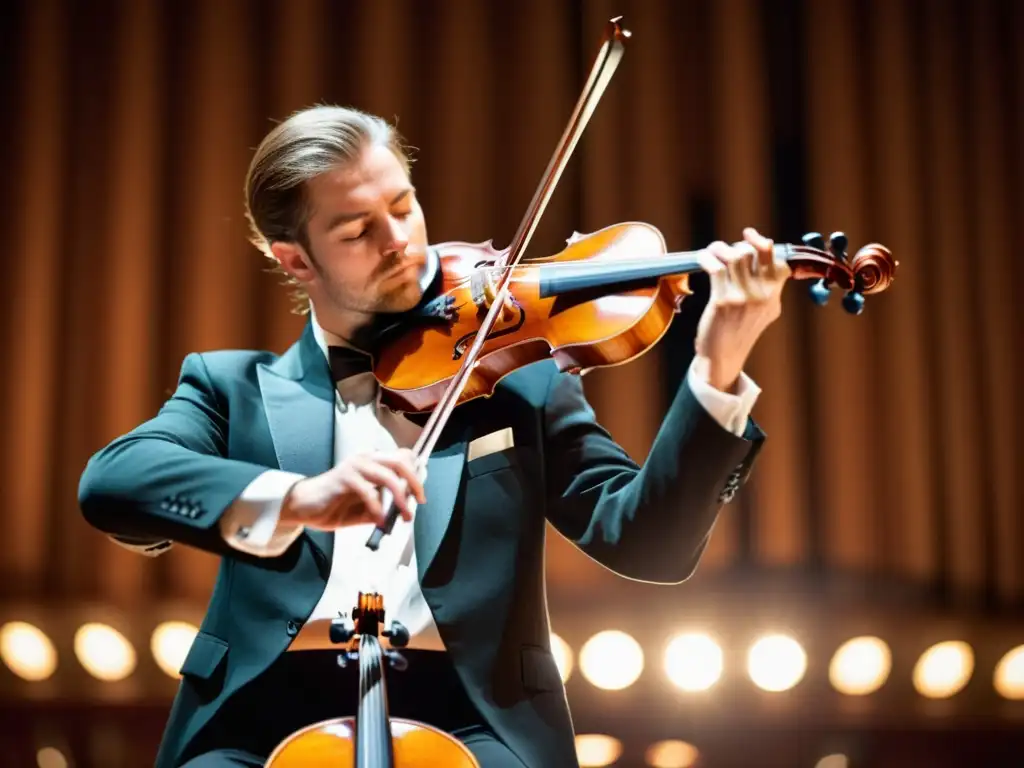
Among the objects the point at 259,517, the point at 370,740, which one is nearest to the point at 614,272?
the point at 259,517

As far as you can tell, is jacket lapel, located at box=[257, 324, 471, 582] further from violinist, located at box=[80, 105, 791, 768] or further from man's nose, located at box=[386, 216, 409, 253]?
man's nose, located at box=[386, 216, 409, 253]

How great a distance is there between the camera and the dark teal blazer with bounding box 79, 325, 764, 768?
1206mm

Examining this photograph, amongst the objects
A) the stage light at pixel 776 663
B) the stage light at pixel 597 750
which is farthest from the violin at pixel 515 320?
the stage light at pixel 776 663

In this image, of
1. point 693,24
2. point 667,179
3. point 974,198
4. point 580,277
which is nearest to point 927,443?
point 974,198

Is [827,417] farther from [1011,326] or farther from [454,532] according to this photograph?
[454,532]

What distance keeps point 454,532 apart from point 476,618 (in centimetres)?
11

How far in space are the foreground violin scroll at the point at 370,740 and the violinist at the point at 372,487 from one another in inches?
5.4

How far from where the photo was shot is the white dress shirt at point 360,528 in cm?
117

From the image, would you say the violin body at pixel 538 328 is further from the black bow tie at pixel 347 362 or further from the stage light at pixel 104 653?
the stage light at pixel 104 653

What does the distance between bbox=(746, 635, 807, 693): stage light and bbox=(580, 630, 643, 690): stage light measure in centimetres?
31

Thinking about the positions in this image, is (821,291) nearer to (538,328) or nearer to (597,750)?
(538,328)

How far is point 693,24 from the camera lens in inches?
125

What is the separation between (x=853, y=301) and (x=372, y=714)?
67 cm

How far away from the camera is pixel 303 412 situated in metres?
1.42
